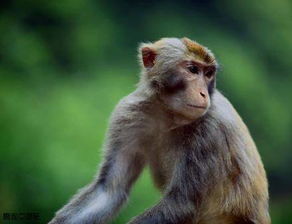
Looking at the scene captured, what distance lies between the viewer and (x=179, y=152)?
4.53m

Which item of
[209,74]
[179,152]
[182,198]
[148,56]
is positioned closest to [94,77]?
[148,56]

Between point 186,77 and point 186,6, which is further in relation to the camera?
point 186,6

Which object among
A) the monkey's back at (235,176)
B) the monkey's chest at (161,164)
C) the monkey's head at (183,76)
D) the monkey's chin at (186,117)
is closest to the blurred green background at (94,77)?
the monkey's chest at (161,164)

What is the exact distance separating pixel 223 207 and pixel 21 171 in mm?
2138

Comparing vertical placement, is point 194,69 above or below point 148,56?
below

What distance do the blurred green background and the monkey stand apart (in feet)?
3.18

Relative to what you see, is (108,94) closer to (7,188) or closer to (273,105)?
(7,188)

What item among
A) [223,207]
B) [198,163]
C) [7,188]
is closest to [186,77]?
[198,163]

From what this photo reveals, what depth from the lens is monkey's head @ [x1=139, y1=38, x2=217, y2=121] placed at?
14.0 feet

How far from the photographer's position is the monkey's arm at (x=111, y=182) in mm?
4680

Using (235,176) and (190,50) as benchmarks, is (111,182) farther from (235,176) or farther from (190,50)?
(190,50)

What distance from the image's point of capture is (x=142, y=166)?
4855 mm

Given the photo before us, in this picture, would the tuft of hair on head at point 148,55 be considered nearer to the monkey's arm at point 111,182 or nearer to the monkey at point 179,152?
Result: the monkey at point 179,152

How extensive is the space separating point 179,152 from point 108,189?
0.63 metres
